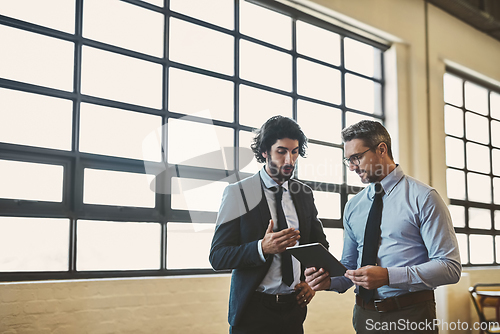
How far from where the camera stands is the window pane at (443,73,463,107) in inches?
265

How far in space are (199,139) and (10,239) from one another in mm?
1651

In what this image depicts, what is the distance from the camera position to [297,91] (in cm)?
505

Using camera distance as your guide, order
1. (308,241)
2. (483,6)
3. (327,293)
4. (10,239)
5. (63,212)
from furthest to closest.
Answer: (483,6), (327,293), (63,212), (10,239), (308,241)

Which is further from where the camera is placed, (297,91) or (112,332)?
(297,91)

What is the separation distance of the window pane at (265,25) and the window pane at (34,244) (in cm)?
257

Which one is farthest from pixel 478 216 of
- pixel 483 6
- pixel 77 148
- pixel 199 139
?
pixel 77 148

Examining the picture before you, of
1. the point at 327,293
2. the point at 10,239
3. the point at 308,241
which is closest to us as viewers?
the point at 308,241

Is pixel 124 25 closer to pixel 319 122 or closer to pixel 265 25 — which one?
pixel 265 25

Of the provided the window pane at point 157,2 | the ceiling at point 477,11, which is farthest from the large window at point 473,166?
the window pane at point 157,2

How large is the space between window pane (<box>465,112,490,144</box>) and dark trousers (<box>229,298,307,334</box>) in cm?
563

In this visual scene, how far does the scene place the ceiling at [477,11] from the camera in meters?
6.17

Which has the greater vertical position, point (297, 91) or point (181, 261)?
point (297, 91)

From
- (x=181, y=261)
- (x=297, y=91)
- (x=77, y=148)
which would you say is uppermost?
(x=297, y=91)

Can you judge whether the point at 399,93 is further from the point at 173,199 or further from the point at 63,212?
the point at 63,212
